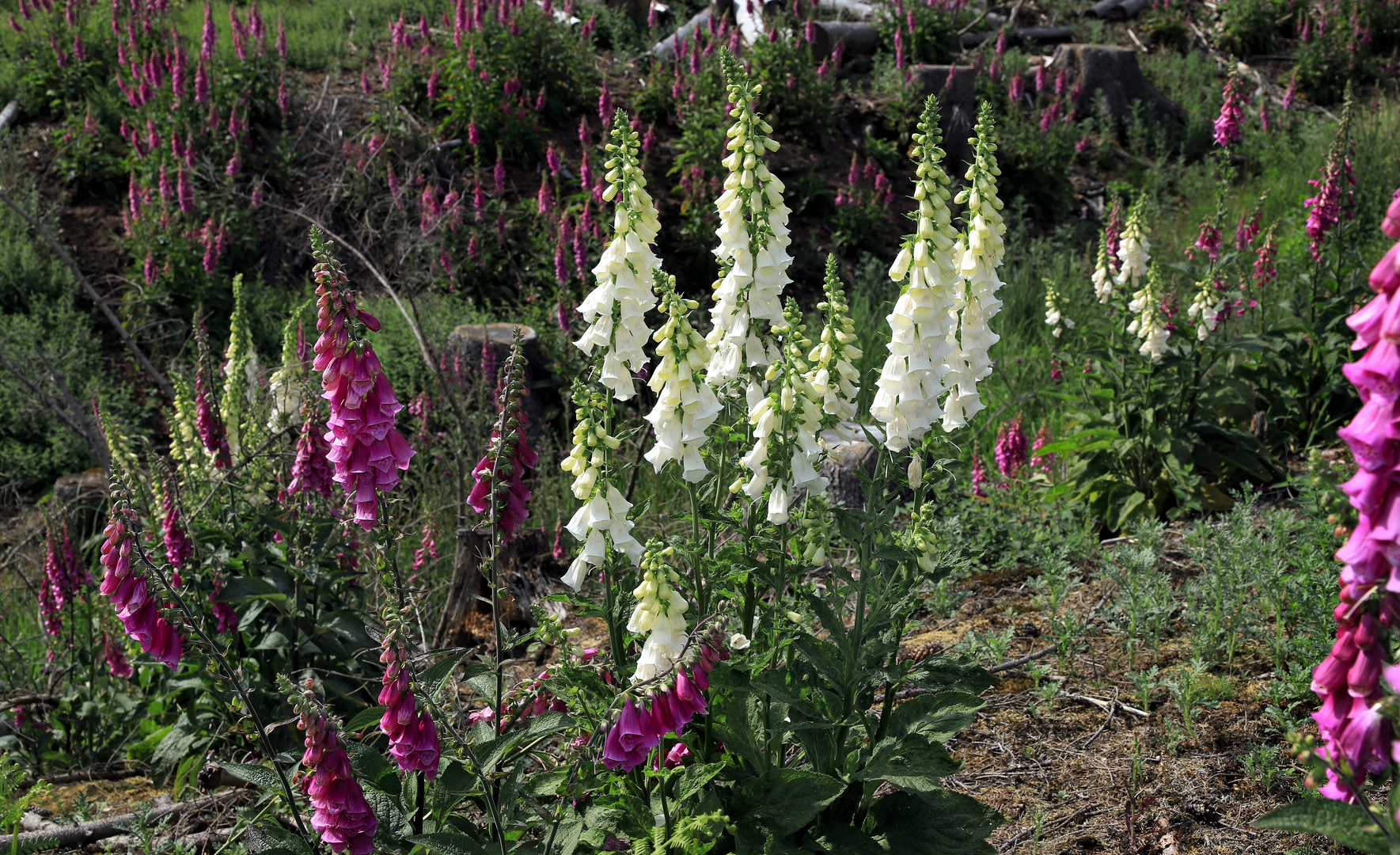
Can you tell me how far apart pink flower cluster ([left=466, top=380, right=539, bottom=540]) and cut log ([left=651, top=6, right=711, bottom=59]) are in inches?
348

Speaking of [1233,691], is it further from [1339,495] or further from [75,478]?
[75,478]

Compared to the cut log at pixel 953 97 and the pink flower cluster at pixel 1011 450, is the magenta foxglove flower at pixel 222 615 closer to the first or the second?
the pink flower cluster at pixel 1011 450

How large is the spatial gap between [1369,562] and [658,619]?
3.87ft

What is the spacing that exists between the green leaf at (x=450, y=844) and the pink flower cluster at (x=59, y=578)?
2.48m

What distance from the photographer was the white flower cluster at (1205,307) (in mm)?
4504

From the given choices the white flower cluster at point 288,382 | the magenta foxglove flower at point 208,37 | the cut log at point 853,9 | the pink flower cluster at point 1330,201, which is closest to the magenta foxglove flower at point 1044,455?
the pink flower cluster at point 1330,201

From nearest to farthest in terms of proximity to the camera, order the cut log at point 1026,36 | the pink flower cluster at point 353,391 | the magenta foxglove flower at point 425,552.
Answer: the pink flower cluster at point 353,391, the magenta foxglove flower at point 425,552, the cut log at point 1026,36

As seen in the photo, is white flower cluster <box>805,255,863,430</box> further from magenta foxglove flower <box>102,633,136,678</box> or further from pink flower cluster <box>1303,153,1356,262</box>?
pink flower cluster <box>1303,153,1356,262</box>

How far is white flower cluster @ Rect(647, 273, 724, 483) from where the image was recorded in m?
2.09

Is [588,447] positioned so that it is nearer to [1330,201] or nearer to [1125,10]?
[1330,201]

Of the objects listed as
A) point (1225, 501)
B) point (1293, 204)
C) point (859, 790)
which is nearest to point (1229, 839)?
Answer: point (859, 790)

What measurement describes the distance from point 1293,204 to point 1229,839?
770cm

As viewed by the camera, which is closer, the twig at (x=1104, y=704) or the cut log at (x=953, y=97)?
the twig at (x=1104, y=704)

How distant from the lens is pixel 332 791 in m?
1.77
